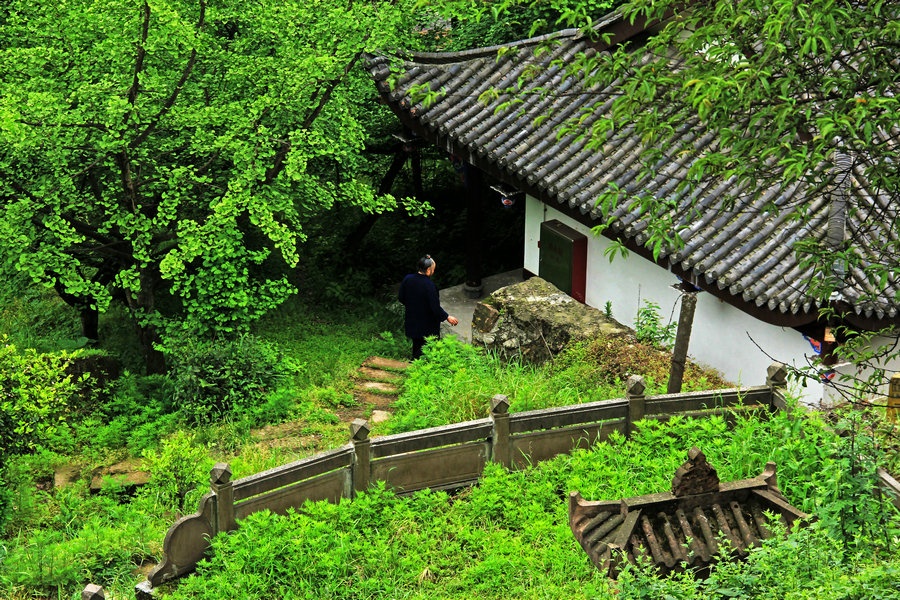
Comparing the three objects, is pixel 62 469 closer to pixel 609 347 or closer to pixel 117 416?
pixel 117 416

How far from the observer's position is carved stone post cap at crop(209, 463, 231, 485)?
364 inches

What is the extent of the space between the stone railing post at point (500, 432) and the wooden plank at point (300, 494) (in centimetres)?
150

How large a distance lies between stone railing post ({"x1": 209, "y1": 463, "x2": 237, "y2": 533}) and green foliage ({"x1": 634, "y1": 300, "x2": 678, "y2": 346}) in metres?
6.18

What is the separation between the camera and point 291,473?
32.0 feet

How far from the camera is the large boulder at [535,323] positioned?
14.0 meters

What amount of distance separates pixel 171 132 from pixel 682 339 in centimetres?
734

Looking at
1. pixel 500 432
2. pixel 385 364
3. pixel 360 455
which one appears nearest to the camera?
pixel 360 455

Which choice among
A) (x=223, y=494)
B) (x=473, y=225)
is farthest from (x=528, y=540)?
(x=473, y=225)

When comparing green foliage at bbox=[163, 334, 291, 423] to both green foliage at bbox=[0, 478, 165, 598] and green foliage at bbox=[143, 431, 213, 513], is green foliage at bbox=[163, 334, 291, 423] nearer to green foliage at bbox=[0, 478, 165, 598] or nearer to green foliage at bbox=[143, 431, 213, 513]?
green foliage at bbox=[143, 431, 213, 513]

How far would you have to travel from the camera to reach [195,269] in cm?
1520

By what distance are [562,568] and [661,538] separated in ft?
3.72

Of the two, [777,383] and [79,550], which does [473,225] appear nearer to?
[777,383]

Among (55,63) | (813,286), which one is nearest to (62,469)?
(55,63)

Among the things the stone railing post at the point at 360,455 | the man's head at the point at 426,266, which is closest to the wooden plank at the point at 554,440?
the stone railing post at the point at 360,455
